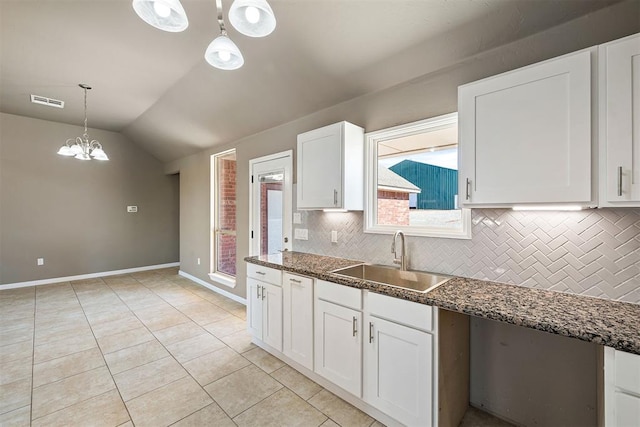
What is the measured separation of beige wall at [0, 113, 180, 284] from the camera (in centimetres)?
480

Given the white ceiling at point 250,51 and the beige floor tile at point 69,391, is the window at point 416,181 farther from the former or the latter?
the beige floor tile at point 69,391

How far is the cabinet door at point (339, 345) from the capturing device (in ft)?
6.22

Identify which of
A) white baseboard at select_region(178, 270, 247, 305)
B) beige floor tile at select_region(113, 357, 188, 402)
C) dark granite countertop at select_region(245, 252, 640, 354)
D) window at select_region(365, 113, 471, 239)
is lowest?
beige floor tile at select_region(113, 357, 188, 402)

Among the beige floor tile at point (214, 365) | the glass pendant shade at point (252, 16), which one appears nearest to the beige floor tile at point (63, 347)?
the beige floor tile at point (214, 365)

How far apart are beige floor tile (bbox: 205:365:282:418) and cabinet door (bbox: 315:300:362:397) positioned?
0.44m

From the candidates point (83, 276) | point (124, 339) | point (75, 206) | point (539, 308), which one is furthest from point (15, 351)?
point (539, 308)

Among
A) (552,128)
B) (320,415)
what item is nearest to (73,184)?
(320,415)

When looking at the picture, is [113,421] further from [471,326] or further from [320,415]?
[471,326]

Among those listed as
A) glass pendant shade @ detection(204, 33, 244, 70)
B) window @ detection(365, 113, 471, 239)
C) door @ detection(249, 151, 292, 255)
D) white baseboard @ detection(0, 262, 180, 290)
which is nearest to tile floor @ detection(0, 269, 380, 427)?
white baseboard @ detection(0, 262, 180, 290)

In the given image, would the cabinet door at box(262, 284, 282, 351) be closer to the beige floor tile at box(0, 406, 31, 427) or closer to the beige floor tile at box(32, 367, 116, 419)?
the beige floor tile at box(32, 367, 116, 419)

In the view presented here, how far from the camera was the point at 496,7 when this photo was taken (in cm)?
159

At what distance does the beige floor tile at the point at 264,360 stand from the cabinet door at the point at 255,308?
141mm

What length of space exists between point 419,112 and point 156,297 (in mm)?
4673

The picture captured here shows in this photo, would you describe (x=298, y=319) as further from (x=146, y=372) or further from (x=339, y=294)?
(x=146, y=372)
